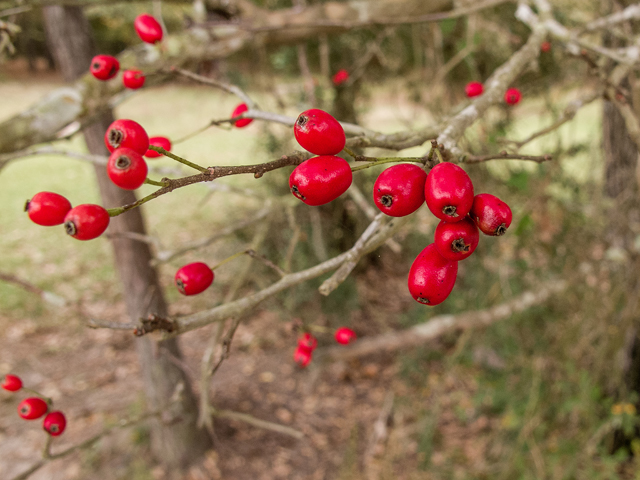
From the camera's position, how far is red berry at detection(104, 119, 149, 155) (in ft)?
2.62

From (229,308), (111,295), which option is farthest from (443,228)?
(111,295)

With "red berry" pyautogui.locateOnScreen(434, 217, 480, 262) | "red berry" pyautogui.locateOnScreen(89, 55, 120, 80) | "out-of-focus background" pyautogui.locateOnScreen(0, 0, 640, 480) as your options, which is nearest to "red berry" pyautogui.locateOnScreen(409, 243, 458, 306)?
"red berry" pyautogui.locateOnScreen(434, 217, 480, 262)

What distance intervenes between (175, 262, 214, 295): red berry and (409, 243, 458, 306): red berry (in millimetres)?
649

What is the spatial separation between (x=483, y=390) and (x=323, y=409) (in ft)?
5.51

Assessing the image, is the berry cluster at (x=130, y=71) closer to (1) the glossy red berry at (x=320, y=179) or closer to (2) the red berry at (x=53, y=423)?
(1) the glossy red berry at (x=320, y=179)

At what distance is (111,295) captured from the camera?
21.6 feet

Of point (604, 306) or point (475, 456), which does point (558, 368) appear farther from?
point (475, 456)

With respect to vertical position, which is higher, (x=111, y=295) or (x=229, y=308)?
(x=229, y=308)

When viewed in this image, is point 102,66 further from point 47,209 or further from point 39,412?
point 39,412

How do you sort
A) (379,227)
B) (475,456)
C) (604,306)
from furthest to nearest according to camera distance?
(475,456) < (604,306) < (379,227)

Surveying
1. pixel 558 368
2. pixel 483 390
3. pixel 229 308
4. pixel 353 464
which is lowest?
pixel 353 464

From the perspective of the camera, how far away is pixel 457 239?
74 cm

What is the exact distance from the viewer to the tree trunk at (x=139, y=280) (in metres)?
3.09

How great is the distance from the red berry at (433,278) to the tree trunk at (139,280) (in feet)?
6.77
